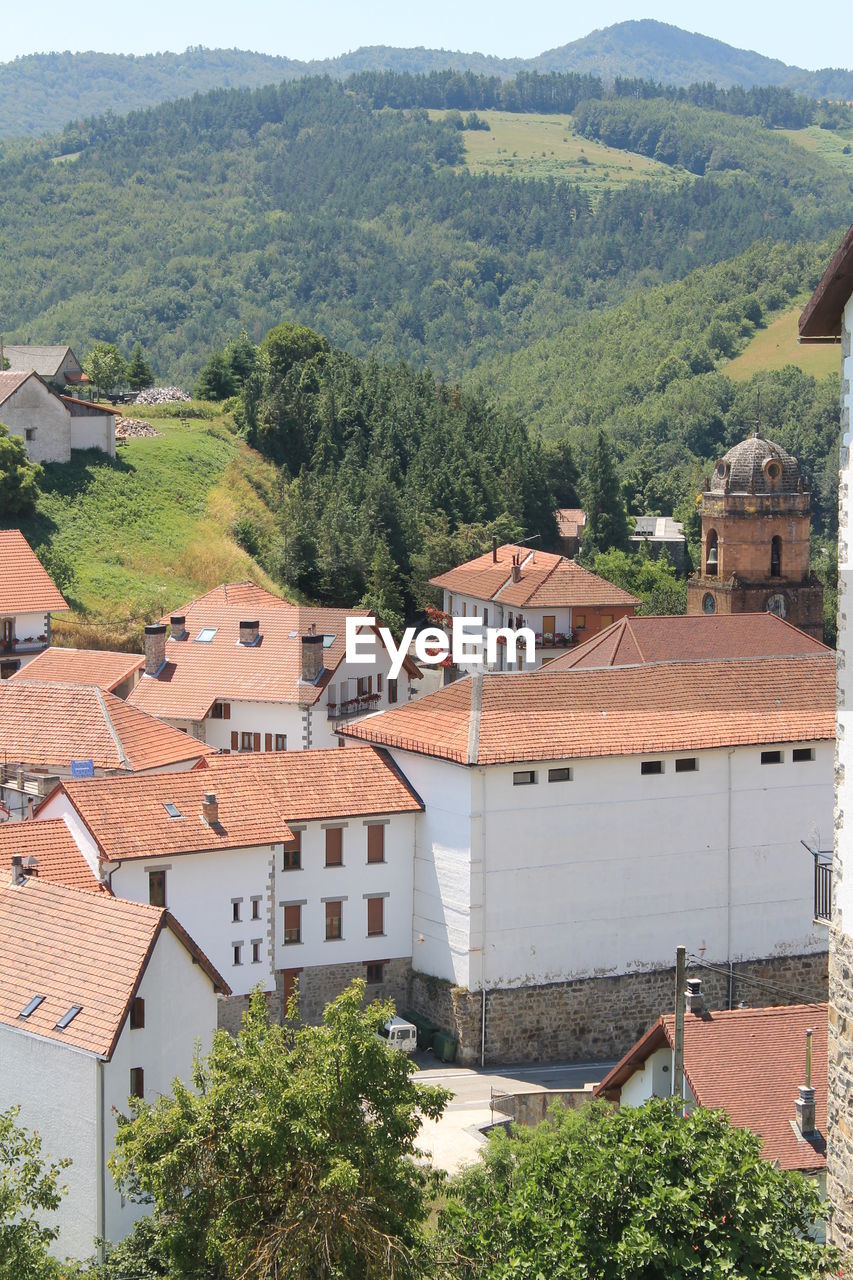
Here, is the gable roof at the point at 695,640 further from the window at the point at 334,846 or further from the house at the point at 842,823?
the house at the point at 842,823

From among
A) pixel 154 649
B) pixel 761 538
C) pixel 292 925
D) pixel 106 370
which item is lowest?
pixel 292 925

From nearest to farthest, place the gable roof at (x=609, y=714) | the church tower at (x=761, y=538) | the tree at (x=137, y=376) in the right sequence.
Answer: the gable roof at (x=609, y=714), the church tower at (x=761, y=538), the tree at (x=137, y=376)

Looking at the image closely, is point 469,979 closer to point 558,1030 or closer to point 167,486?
point 558,1030

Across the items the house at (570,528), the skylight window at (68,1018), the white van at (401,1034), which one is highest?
the skylight window at (68,1018)

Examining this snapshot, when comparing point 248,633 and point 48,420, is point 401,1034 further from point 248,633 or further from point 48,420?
point 48,420

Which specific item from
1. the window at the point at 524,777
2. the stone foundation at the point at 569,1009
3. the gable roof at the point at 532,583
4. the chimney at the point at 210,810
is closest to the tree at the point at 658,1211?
the chimney at the point at 210,810

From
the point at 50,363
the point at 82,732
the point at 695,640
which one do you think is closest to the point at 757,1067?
the point at 82,732

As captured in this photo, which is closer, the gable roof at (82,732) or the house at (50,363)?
the gable roof at (82,732)
